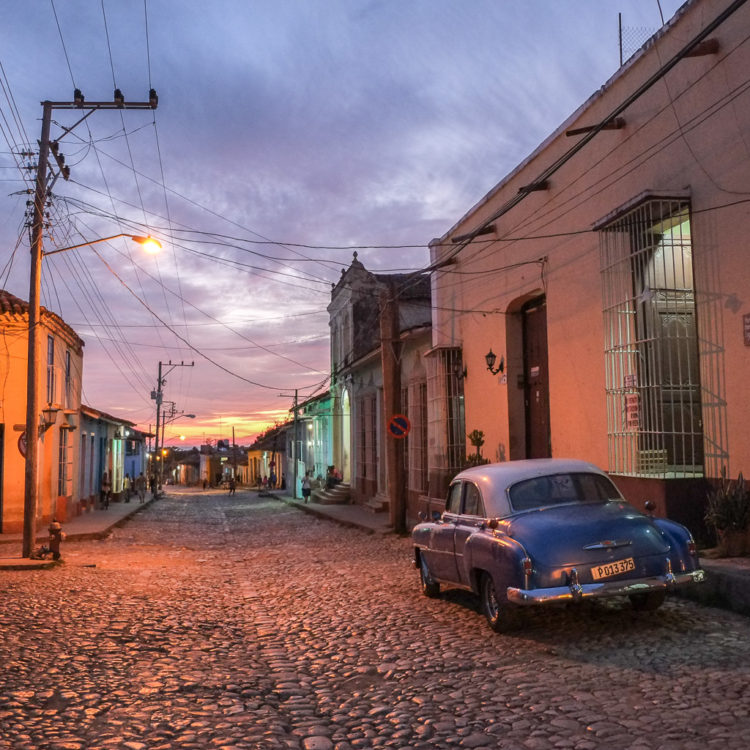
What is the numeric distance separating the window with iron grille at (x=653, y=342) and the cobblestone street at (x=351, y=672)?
118 inches

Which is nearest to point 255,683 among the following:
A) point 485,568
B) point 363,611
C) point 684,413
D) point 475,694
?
point 475,694

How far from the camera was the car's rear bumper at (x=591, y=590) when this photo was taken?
268 inches

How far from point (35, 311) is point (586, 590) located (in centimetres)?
1194

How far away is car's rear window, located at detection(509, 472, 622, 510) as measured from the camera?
7.97 metres

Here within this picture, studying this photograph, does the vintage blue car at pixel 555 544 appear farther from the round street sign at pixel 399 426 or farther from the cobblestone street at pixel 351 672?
the round street sign at pixel 399 426

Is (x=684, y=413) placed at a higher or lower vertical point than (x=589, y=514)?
higher

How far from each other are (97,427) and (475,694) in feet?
94.2

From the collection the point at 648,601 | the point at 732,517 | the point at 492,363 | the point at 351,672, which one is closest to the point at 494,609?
the point at 648,601

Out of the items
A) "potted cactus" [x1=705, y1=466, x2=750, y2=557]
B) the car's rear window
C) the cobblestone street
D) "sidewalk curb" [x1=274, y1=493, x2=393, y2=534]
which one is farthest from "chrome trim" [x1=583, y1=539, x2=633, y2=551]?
"sidewalk curb" [x1=274, y1=493, x2=393, y2=534]

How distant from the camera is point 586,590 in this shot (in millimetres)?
6840

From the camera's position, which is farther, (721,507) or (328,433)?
(328,433)

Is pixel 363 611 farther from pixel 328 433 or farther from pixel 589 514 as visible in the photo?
pixel 328 433

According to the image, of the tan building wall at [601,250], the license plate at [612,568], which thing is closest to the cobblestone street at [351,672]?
the license plate at [612,568]

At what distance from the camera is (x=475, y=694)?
564 centimetres
